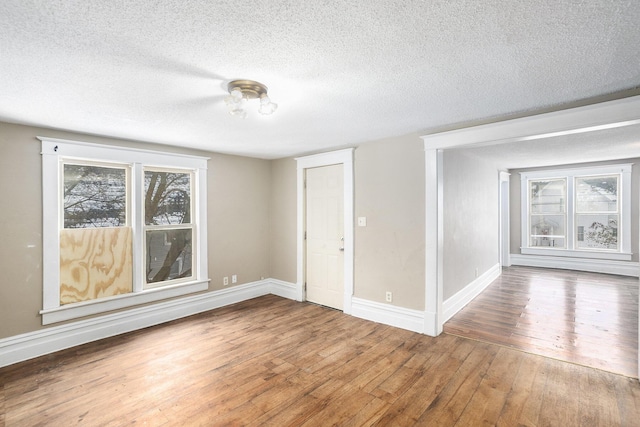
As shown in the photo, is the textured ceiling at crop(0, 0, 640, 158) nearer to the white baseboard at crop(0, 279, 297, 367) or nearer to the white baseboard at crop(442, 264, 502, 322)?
the white baseboard at crop(0, 279, 297, 367)

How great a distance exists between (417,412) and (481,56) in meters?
2.36

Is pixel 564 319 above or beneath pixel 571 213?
beneath

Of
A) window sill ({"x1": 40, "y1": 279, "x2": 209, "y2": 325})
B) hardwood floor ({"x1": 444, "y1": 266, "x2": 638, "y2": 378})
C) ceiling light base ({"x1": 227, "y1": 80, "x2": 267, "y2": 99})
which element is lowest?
hardwood floor ({"x1": 444, "y1": 266, "x2": 638, "y2": 378})

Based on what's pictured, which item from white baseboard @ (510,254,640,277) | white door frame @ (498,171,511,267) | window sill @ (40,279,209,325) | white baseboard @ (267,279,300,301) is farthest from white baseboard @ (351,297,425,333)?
white baseboard @ (510,254,640,277)

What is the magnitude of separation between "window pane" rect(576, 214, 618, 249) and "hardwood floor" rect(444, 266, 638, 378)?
2.63ft

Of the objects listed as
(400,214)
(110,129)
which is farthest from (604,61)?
(110,129)

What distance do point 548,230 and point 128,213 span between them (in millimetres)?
8309

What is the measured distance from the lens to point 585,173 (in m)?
6.40

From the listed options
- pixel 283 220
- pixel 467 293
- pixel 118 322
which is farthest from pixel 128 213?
pixel 467 293

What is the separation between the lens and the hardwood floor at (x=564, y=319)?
296 centimetres

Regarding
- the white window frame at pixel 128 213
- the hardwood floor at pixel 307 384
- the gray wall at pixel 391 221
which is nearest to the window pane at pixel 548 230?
the hardwood floor at pixel 307 384

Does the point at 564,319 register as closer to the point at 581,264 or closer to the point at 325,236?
the point at 325,236

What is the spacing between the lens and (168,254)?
4.18m

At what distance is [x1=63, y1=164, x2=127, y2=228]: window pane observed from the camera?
132 inches
